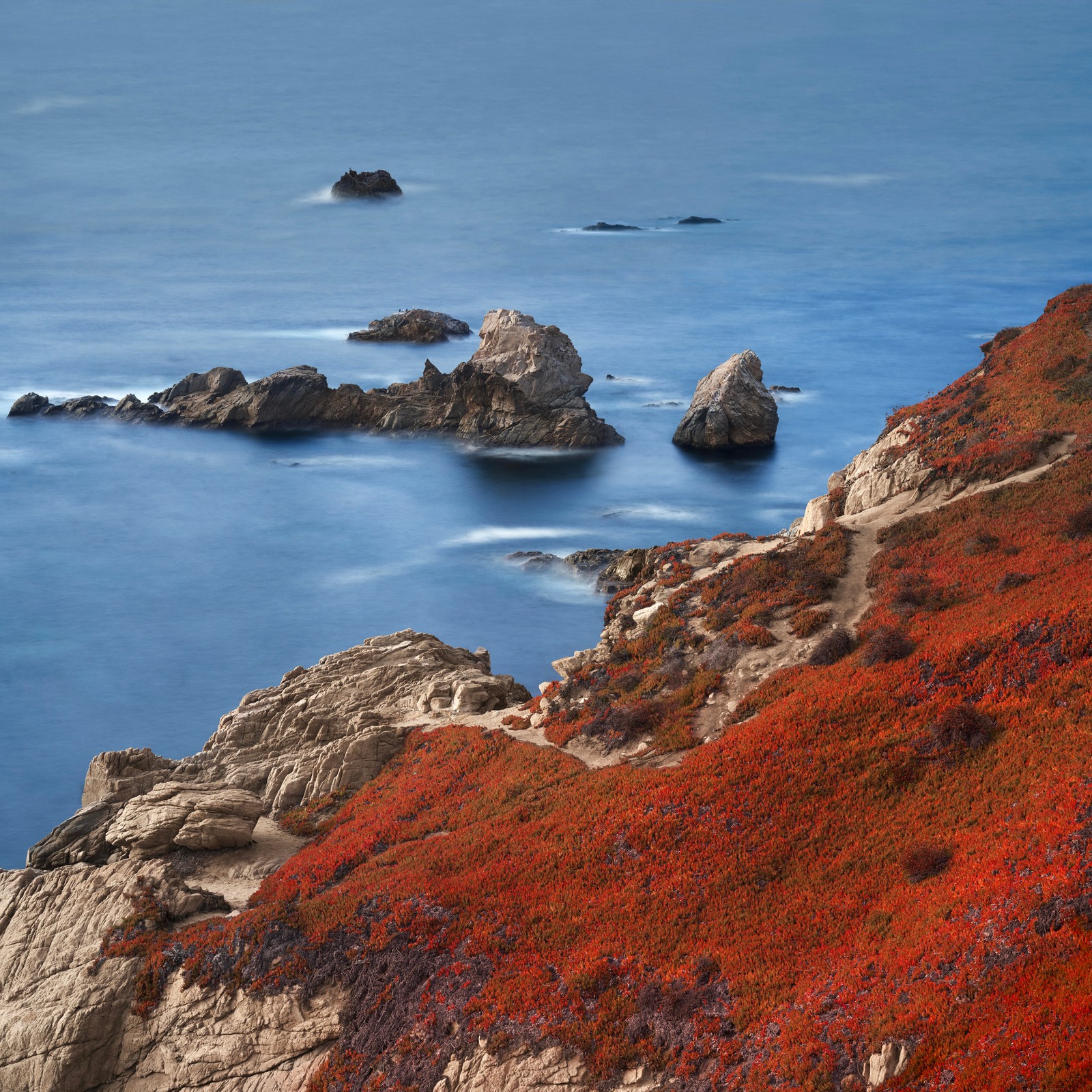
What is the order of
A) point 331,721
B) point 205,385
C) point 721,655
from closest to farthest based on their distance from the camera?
1. point 721,655
2. point 331,721
3. point 205,385

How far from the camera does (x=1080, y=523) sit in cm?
4244

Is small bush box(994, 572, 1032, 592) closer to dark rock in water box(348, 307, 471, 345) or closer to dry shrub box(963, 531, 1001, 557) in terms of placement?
dry shrub box(963, 531, 1001, 557)

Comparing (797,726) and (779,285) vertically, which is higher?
(779,285)

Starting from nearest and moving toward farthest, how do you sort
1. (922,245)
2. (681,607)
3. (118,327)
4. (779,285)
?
1. (681,607)
2. (118,327)
3. (779,285)
4. (922,245)

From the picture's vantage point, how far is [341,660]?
2282 inches

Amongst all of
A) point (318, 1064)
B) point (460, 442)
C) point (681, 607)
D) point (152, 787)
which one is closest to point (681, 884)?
point (318, 1064)

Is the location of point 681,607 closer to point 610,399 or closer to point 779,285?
point 610,399

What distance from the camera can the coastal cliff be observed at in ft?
90.3

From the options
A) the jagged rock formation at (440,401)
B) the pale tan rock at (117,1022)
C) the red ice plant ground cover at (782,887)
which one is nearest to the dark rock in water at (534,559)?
the jagged rock formation at (440,401)

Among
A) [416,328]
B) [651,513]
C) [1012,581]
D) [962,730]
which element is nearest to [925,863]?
[962,730]

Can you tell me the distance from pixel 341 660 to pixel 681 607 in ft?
58.2

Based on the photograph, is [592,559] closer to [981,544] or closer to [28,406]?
[981,544]

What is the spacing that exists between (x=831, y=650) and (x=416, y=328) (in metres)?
122

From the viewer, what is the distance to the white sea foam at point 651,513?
10819 centimetres
